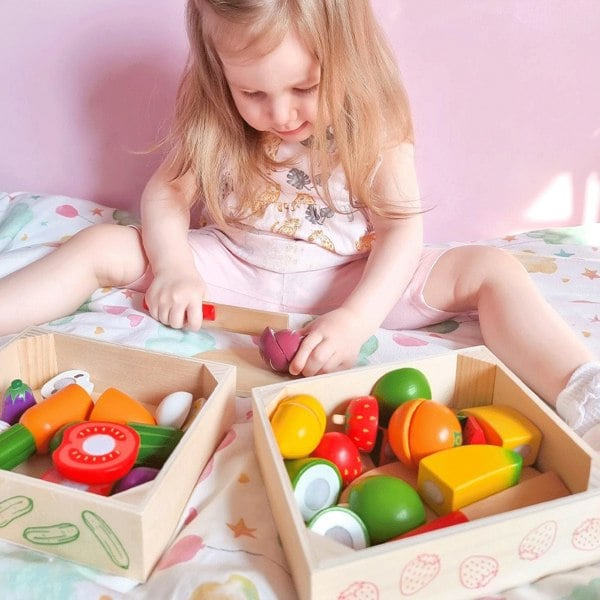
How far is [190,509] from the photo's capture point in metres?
0.59

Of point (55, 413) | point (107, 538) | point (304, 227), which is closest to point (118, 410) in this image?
point (55, 413)

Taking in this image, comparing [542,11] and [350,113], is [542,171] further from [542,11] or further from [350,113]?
[350,113]

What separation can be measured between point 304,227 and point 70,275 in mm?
295

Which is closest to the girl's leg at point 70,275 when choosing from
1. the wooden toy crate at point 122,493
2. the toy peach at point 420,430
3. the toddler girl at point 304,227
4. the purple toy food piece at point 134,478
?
the toddler girl at point 304,227

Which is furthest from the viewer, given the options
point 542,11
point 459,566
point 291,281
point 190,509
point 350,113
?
point 542,11

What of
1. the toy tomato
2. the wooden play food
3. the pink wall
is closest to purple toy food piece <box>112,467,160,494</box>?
the toy tomato

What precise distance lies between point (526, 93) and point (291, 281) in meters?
0.48

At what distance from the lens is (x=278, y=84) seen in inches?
29.4

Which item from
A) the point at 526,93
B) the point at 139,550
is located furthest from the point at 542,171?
the point at 139,550

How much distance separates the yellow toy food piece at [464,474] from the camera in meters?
0.55

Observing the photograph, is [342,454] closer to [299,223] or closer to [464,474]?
[464,474]

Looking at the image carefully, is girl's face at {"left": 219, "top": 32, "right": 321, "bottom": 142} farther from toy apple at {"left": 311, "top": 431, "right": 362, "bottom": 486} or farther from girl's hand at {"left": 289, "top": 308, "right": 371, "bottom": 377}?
toy apple at {"left": 311, "top": 431, "right": 362, "bottom": 486}

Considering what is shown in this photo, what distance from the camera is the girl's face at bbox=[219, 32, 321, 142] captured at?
733 millimetres

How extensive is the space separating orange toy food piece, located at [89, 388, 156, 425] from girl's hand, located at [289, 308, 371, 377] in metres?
0.16
